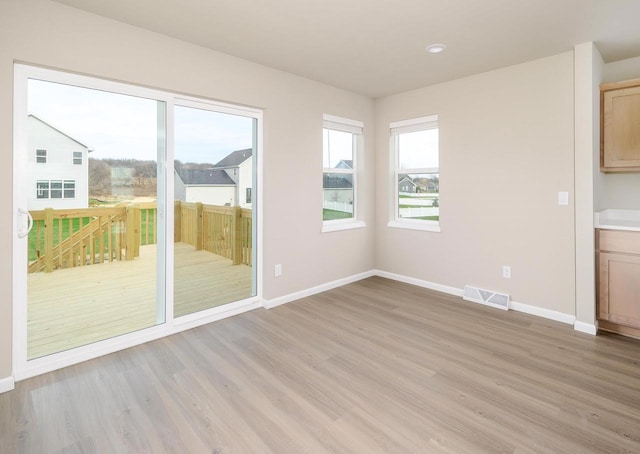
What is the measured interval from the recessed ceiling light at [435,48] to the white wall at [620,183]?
171 cm

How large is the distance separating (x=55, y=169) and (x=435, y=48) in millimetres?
3247

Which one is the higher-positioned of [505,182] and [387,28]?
[387,28]

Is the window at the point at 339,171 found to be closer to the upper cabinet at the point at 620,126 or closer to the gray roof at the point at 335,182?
the gray roof at the point at 335,182

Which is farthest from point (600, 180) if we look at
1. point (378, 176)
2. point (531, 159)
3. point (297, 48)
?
point (297, 48)

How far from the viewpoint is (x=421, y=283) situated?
445 cm

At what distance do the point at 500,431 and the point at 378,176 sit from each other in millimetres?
3579

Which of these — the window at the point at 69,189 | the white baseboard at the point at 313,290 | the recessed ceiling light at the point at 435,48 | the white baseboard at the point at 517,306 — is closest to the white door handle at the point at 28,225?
the window at the point at 69,189

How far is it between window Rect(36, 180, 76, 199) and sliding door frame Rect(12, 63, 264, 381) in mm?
112

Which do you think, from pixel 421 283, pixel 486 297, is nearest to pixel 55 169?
pixel 421 283

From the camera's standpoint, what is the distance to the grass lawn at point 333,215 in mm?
4398

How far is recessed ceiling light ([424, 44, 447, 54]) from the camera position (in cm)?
299

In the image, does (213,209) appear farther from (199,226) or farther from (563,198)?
(563,198)

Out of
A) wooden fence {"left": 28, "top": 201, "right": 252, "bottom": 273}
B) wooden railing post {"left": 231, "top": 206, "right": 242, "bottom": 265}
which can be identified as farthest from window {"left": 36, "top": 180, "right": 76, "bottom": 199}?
wooden railing post {"left": 231, "top": 206, "right": 242, "bottom": 265}

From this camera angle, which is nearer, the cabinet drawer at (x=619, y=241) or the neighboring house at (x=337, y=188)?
the cabinet drawer at (x=619, y=241)
